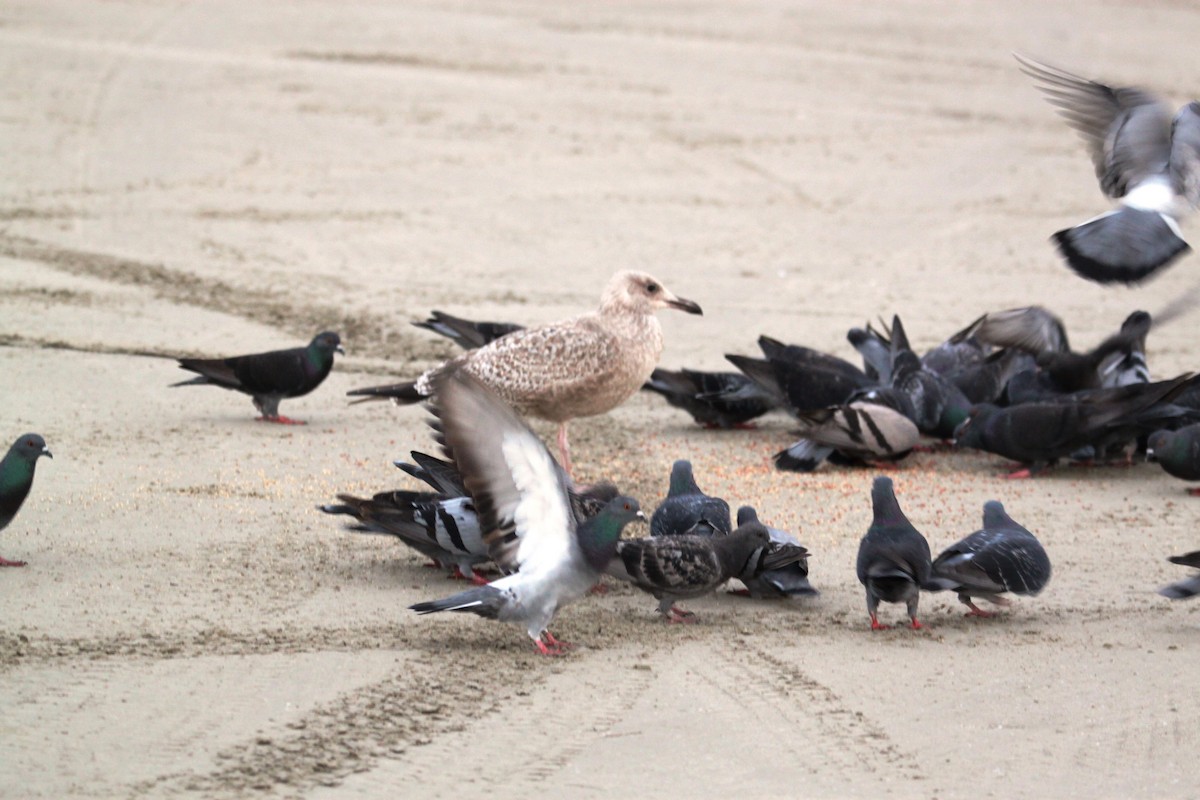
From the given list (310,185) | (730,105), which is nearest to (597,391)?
(310,185)

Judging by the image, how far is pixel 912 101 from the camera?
58.9ft

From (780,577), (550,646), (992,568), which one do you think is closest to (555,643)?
(550,646)

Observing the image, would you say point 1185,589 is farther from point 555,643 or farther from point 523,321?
point 523,321

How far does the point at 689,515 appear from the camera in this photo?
671 cm

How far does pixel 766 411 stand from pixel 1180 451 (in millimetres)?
2364

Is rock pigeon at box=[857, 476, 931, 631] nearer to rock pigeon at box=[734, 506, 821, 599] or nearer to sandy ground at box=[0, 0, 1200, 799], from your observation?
sandy ground at box=[0, 0, 1200, 799]

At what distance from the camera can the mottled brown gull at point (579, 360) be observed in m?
8.48

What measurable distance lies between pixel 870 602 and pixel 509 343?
3.15 metres

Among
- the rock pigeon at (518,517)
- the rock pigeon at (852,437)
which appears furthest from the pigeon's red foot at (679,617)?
the rock pigeon at (852,437)

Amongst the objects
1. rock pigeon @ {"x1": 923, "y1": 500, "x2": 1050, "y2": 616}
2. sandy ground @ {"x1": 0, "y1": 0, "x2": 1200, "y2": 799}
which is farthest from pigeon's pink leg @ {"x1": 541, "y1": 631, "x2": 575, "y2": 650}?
rock pigeon @ {"x1": 923, "y1": 500, "x2": 1050, "y2": 616}

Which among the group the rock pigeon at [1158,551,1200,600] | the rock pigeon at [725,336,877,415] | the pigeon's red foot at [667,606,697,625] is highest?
the rock pigeon at [725,336,877,415]

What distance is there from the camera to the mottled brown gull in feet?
27.8

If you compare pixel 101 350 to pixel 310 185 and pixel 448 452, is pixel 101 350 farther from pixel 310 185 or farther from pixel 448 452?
pixel 448 452

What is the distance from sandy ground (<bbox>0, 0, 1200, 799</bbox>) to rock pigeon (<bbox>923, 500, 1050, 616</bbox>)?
0.19 m
